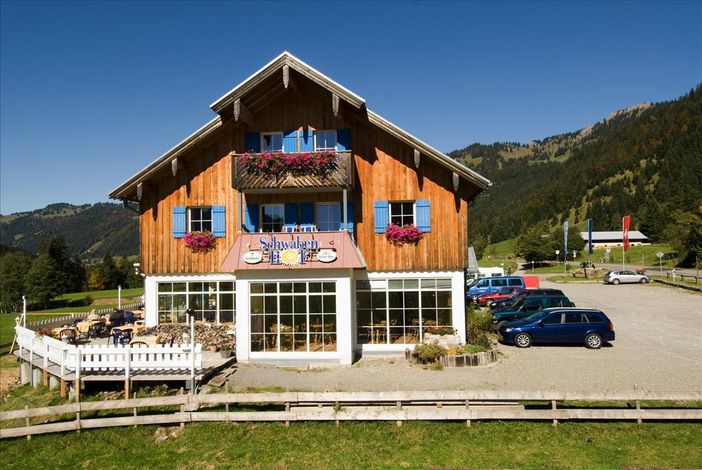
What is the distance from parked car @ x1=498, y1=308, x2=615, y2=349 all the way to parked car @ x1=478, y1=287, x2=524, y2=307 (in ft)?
42.1

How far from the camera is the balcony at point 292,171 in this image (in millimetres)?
18578

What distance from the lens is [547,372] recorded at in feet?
53.5

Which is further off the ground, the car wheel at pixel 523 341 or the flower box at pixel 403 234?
the flower box at pixel 403 234

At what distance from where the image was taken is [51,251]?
8919 cm

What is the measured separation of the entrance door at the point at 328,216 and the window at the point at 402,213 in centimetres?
217

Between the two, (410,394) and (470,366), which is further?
(470,366)

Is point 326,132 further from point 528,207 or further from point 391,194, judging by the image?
point 528,207

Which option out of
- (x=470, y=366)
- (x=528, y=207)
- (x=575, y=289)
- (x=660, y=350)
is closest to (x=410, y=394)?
(x=470, y=366)

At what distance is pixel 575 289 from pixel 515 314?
962 inches

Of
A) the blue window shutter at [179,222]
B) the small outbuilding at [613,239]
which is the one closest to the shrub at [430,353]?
the blue window shutter at [179,222]

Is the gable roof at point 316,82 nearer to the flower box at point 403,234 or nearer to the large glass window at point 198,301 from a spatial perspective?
the flower box at point 403,234

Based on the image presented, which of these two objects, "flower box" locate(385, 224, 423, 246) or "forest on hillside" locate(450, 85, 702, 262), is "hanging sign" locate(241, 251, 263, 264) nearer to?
"flower box" locate(385, 224, 423, 246)

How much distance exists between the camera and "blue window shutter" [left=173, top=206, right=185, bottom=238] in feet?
68.2

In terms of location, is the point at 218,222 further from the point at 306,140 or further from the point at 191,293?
the point at 306,140
